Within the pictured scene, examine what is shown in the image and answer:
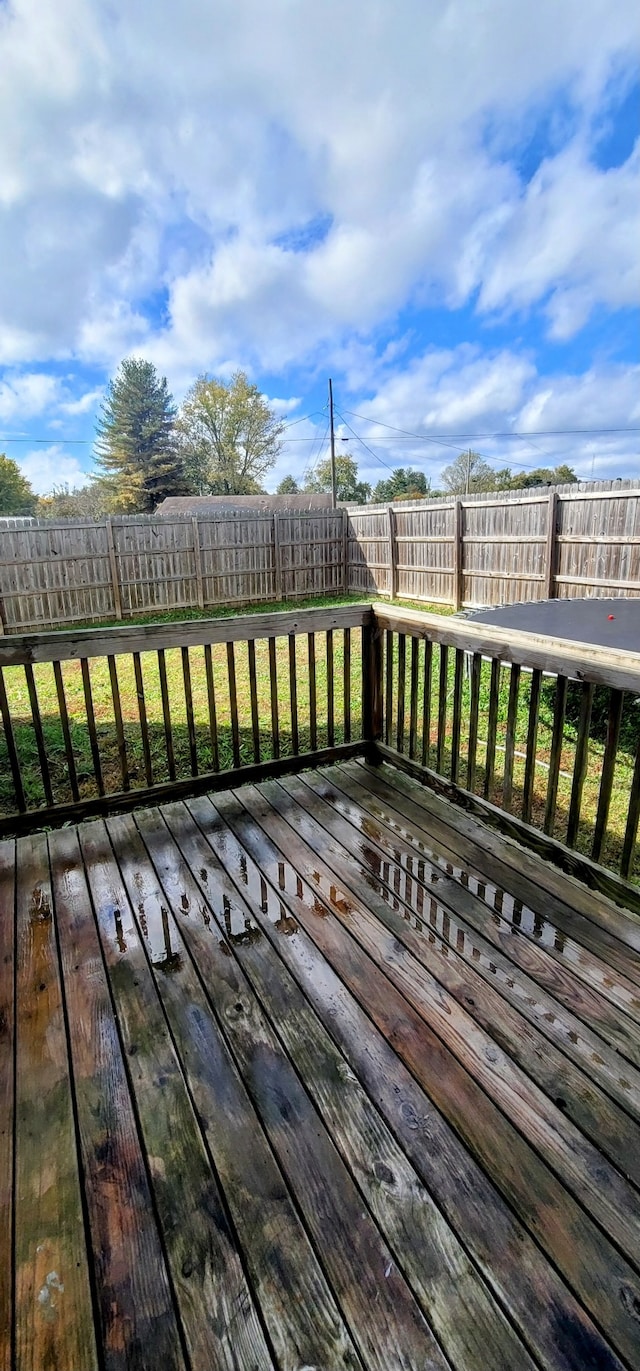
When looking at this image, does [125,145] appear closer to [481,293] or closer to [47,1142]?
[47,1142]

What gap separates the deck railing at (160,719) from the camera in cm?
227

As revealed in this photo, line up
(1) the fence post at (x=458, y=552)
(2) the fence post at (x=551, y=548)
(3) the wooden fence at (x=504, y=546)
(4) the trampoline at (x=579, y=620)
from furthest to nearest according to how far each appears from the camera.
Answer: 1. (1) the fence post at (x=458, y=552)
2. (2) the fence post at (x=551, y=548)
3. (3) the wooden fence at (x=504, y=546)
4. (4) the trampoline at (x=579, y=620)

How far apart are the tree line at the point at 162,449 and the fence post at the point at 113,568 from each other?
21421mm

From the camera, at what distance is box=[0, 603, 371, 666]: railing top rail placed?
2162 mm

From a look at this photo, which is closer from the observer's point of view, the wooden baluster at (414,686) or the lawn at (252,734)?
the wooden baluster at (414,686)

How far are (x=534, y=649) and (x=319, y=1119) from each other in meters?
1.47

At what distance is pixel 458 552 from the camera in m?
8.80

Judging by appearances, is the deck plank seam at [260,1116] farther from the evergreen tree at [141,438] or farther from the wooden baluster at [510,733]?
the evergreen tree at [141,438]

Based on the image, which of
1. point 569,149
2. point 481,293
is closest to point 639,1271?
point 569,149

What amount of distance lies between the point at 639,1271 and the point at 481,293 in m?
29.0

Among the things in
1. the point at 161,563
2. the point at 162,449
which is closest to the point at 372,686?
the point at 161,563

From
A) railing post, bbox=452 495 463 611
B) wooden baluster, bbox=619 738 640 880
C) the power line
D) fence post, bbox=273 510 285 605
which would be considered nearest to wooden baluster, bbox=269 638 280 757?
wooden baluster, bbox=619 738 640 880

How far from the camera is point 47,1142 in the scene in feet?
3.63

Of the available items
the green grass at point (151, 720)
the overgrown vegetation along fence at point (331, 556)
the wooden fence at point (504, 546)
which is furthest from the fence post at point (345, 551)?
the green grass at point (151, 720)
